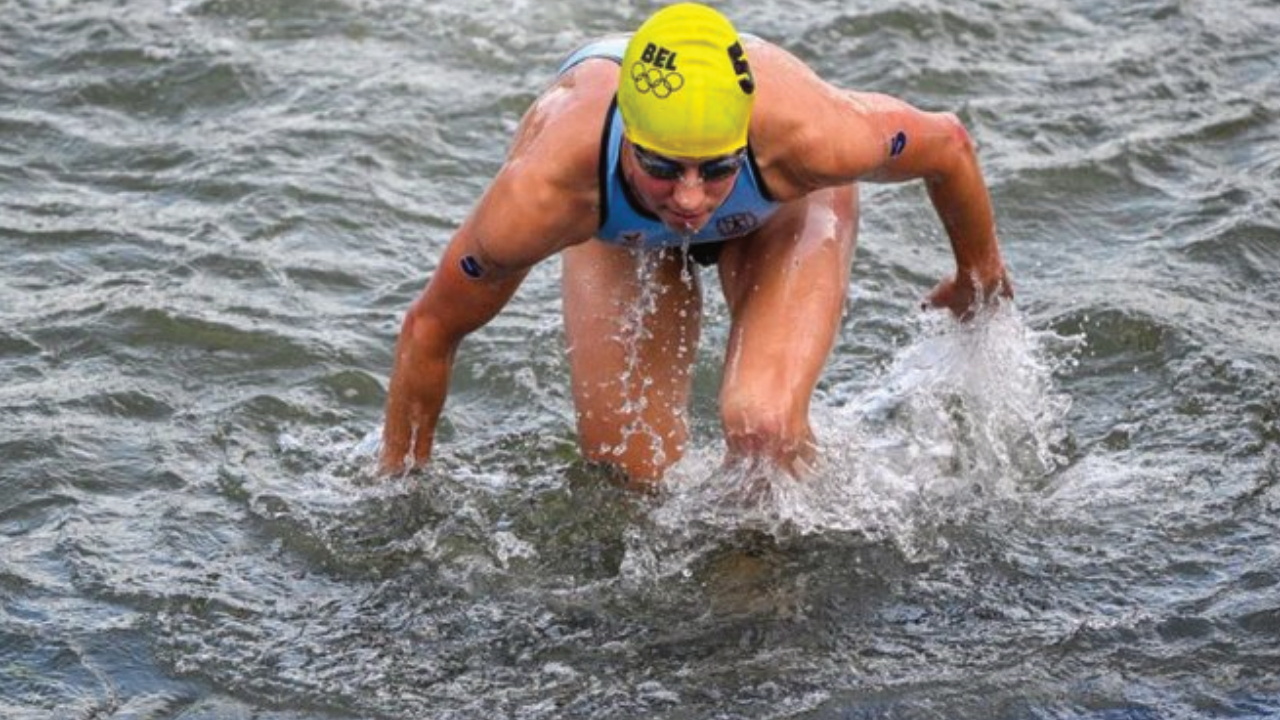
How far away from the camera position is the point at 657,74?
6.97 metres

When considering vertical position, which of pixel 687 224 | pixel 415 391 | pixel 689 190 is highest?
pixel 689 190

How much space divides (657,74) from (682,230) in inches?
20.6

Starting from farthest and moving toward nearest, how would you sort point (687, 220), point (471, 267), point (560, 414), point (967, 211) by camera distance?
point (560, 414)
point (967, 211)
point (471, 267)
point (687, 220)

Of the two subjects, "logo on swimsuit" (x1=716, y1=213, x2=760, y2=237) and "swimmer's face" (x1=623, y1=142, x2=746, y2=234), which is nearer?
"swimmer's face" (x1=623, y1=142, x2=746, y2=234)

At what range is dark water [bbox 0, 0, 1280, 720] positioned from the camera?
7.50 meters

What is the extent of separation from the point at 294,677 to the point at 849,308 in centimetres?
378

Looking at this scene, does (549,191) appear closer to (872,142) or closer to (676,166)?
(676,166)

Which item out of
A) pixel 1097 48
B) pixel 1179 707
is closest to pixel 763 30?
pixel 1097 48

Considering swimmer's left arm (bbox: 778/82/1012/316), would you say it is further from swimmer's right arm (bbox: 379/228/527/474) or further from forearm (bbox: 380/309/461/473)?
forearm (bbox: 380/309/461/473)

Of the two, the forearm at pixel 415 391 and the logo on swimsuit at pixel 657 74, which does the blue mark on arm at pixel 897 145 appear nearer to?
the logo on swimsuit at pixel 657 74

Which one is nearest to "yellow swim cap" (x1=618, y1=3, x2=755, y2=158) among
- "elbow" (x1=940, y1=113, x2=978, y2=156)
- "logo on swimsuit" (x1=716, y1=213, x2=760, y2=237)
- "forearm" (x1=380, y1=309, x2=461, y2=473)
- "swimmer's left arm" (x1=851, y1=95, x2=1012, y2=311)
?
"logo on swimsuit" (x1=716, y1=213, x2=760, y2=237)

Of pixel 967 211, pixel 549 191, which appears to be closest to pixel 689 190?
pixel 549 191

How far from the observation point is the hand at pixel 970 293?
8375 mm

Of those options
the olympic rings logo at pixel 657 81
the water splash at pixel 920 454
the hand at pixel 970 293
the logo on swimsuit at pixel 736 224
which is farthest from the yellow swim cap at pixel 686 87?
the hand at pixel 970 293
